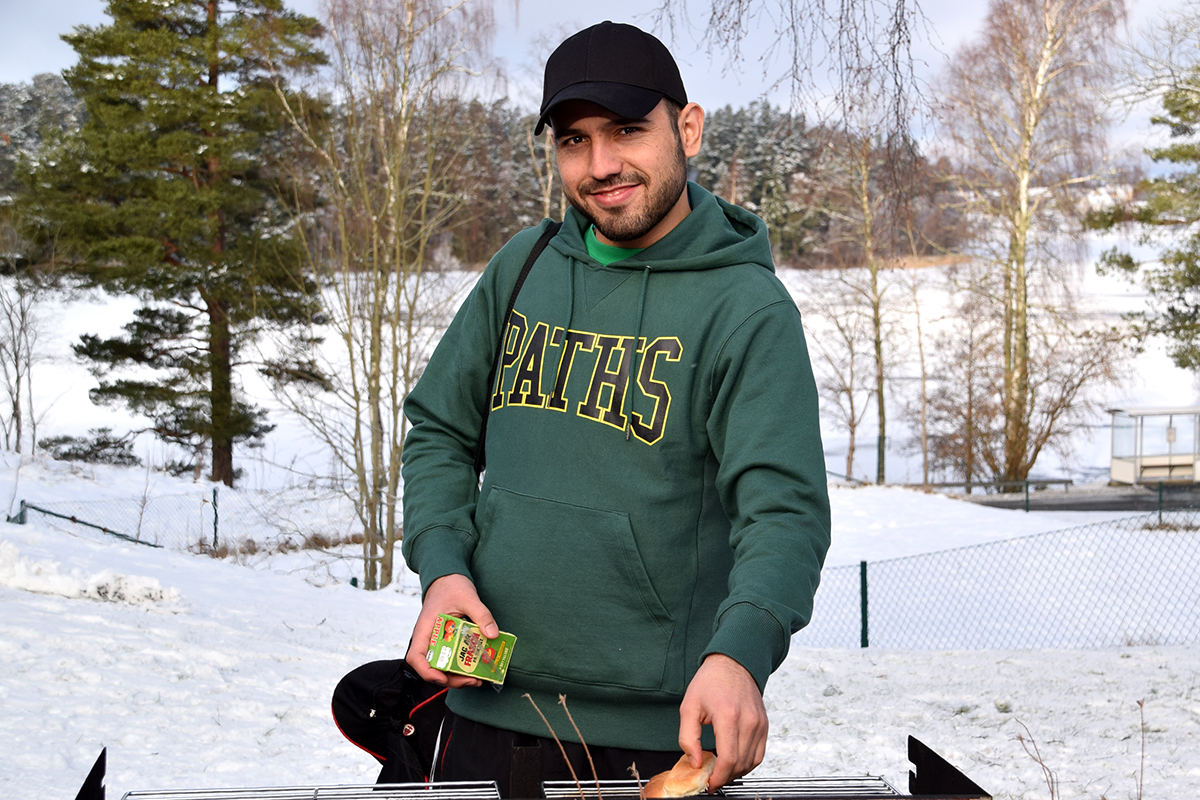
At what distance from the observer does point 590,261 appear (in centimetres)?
172

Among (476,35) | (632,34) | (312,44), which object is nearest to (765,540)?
(632,34)

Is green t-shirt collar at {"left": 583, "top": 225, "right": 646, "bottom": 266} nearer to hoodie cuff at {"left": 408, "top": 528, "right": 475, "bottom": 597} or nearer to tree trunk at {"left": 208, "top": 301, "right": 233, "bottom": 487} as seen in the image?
hoodie cuff at {"left": 408, "top": 528, "right": 475, "bottom": 597}

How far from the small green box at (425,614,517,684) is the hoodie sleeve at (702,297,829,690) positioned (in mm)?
403

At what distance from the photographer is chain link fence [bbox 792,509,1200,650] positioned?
33.7 ft

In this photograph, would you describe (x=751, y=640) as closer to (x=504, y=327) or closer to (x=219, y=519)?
(x=504, y=327)

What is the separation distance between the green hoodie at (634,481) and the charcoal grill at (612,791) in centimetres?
22

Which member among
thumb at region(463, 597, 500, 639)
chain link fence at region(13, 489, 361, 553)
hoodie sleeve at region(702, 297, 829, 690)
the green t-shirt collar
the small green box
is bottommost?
chain link fence at region(13, 489, 361, 553)

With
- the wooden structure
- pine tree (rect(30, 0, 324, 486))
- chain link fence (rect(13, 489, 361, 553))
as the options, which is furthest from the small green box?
the wooden structure

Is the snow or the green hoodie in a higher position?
the green hoodie

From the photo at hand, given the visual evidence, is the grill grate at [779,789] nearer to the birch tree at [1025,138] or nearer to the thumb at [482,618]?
the thumb at [482,618]

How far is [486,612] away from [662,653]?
29 cm

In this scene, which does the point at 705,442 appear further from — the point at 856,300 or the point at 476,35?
the point at 856,300

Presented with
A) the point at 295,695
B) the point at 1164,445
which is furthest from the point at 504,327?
the point at 1164,445

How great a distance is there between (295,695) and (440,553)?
13.9 ft
